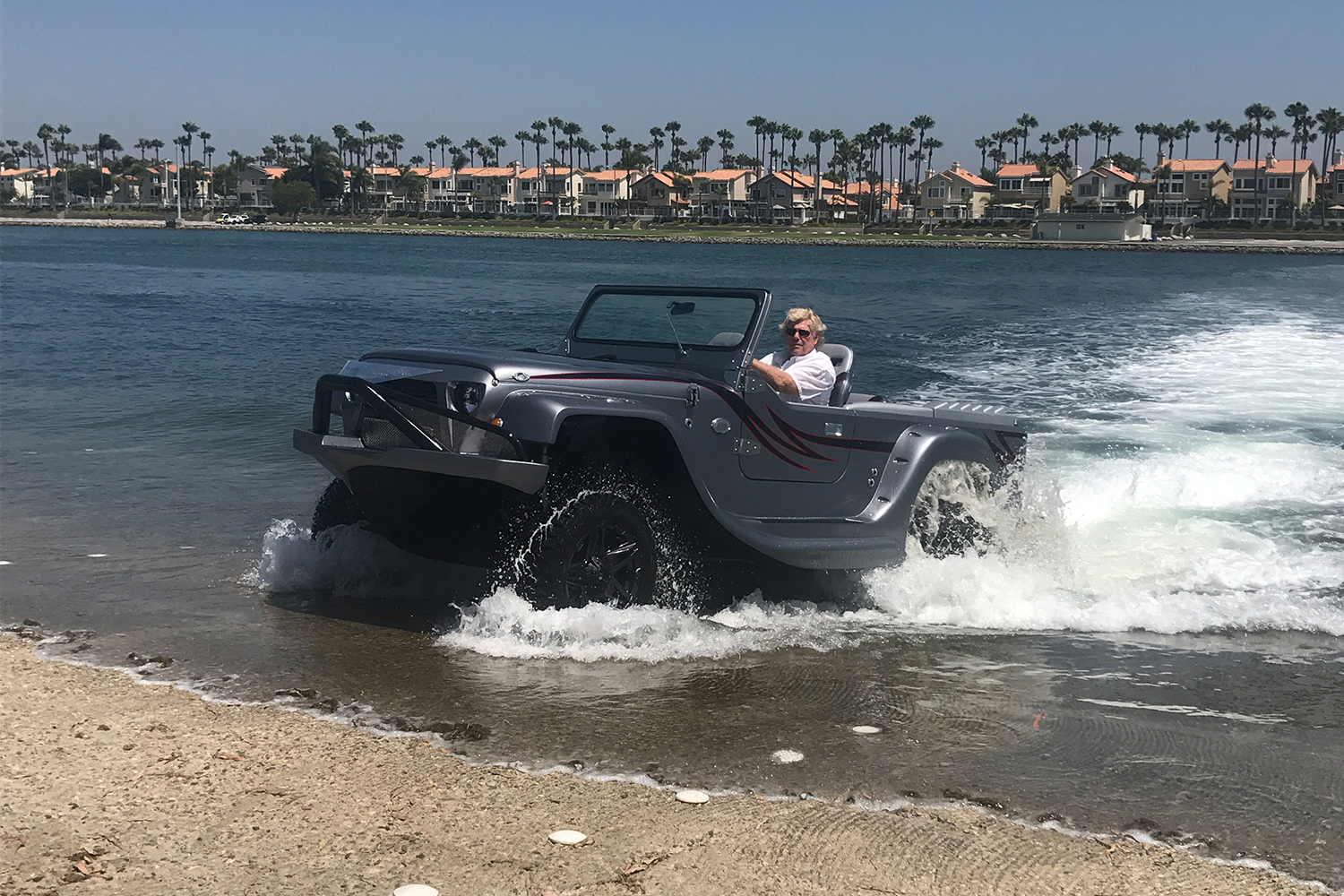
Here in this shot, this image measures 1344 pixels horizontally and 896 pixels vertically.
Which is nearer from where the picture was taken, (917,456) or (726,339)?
(726,339)

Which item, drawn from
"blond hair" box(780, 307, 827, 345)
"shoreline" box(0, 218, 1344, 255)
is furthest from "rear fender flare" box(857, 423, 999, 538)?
"shoreline" box(0, 218, 1344, 255)

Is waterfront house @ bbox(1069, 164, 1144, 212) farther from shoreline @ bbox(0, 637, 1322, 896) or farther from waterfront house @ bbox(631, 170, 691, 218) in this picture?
shoreline @ bbox(0, 637, 1322, 896)

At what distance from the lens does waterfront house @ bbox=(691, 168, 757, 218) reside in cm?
17575

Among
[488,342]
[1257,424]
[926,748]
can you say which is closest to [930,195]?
[488,342]

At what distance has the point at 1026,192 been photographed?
164m

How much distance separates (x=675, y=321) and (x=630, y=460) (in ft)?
4.12

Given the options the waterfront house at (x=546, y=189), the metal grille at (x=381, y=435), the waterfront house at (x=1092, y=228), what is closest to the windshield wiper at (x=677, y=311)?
the metal grille at (x=381, y=435)

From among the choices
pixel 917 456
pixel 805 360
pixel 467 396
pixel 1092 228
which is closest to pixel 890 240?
pixel 1092 228

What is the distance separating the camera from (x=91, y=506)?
9.84 meters

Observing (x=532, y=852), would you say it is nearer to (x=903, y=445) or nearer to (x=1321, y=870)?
(x=1321, y=870)

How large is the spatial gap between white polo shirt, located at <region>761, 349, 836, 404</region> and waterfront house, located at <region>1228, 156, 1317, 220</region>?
6432 inches

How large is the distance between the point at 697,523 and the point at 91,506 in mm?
5509

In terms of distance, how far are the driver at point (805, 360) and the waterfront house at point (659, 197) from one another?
169 meters

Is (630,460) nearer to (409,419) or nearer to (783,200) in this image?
(409,419)
